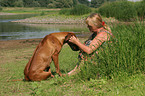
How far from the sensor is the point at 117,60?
14.1 ft

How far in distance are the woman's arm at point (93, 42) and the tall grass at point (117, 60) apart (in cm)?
15

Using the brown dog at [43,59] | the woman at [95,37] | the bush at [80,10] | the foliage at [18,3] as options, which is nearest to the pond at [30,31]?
the bush at [80,10]

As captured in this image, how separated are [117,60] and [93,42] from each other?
67 cm

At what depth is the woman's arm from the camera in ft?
14.3

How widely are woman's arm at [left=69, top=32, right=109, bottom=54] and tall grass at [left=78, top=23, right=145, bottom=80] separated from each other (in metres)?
0.15

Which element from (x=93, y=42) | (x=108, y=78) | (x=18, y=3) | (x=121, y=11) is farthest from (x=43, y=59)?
(x=18, y=3)

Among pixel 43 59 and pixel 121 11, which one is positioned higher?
pixel 121 11

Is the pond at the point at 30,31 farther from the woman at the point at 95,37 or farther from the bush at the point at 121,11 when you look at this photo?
the woman at the point at 95,37

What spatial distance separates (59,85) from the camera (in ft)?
13.5

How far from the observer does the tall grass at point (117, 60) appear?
4.19 meters

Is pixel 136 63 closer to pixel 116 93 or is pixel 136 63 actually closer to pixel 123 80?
pixel 123 80

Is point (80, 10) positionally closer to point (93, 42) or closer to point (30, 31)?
point (30, 31)

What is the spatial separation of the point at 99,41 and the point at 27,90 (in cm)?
192

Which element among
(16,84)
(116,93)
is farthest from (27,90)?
(116,93)
